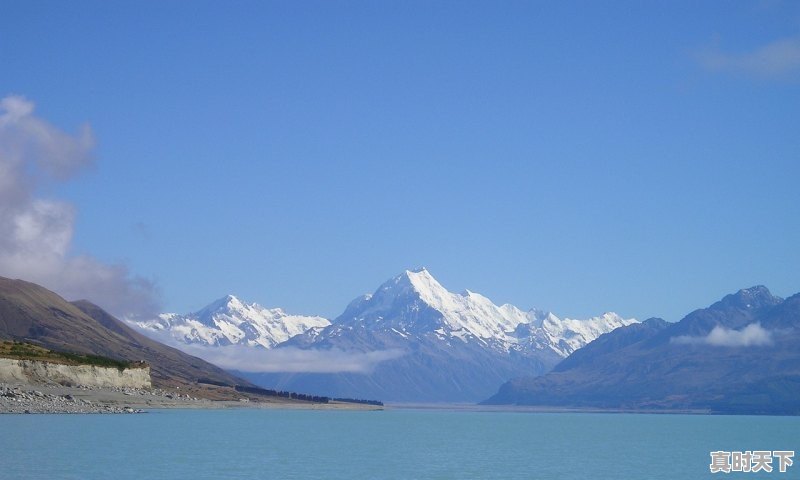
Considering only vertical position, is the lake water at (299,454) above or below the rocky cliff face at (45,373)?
below

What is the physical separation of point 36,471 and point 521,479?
3648 cm

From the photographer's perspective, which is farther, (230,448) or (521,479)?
(230,448)

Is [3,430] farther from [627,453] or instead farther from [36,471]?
[627,453]

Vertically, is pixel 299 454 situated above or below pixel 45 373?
below

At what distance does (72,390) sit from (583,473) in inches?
4615

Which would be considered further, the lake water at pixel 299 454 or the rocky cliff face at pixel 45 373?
the rocky cliff face at pixel 45 373

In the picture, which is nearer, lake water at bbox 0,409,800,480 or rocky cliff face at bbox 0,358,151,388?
lake water at bbox 0,409,800,480

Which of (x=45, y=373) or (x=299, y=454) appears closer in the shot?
(x=299, y=454)

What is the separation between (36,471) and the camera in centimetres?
7562

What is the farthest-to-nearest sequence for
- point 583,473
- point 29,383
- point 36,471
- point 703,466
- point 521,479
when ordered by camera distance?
point 29,383 < point 703,466 < point 583,473 < point 521,479 < point 36,471

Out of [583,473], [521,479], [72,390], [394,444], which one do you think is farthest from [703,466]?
[72,390]

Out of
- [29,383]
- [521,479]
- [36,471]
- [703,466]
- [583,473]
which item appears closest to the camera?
[36,471]

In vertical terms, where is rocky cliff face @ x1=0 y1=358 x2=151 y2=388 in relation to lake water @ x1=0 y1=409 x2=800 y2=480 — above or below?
above

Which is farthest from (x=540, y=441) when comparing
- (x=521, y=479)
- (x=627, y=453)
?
(x=521, y=479)
